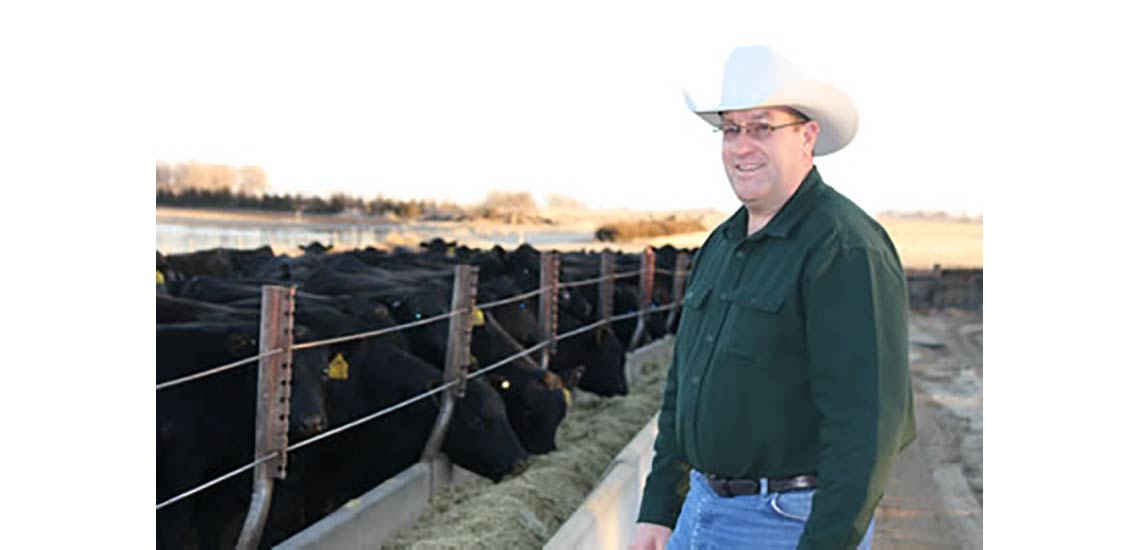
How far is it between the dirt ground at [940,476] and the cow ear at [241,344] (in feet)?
12.7

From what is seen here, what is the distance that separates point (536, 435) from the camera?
311 inches

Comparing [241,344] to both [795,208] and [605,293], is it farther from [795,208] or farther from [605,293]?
[605,293]

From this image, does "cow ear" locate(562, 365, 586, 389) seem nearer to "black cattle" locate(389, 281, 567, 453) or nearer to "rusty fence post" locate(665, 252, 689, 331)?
"black cattle" locate(389, 281, 567, 453)

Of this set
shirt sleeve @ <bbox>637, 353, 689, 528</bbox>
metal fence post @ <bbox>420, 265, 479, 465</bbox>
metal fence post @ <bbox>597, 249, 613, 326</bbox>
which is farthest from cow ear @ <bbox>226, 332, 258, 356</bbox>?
metal fence post @ <bbox>597, 249, 613, 326</bbox>

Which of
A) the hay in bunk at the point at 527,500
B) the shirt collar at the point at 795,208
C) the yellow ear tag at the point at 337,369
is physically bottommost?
the hay in bunk at the point at 527,500

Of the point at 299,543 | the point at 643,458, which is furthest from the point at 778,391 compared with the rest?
the point at 643,458

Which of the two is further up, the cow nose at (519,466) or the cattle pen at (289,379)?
the cattle pen at (289,379)

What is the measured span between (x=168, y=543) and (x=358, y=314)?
7.42 feet

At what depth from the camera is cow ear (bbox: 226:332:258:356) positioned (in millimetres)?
6430

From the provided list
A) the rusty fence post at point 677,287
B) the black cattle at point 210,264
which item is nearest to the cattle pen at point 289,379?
the black cattle at point 210,264

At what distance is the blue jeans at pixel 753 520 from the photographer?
2500 millimetres

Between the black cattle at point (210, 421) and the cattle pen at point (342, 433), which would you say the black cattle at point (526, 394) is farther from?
the black cattle at point (210, 421)

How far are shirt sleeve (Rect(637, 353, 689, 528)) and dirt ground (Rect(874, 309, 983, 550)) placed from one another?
13.9 feet

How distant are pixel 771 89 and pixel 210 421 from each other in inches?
180
